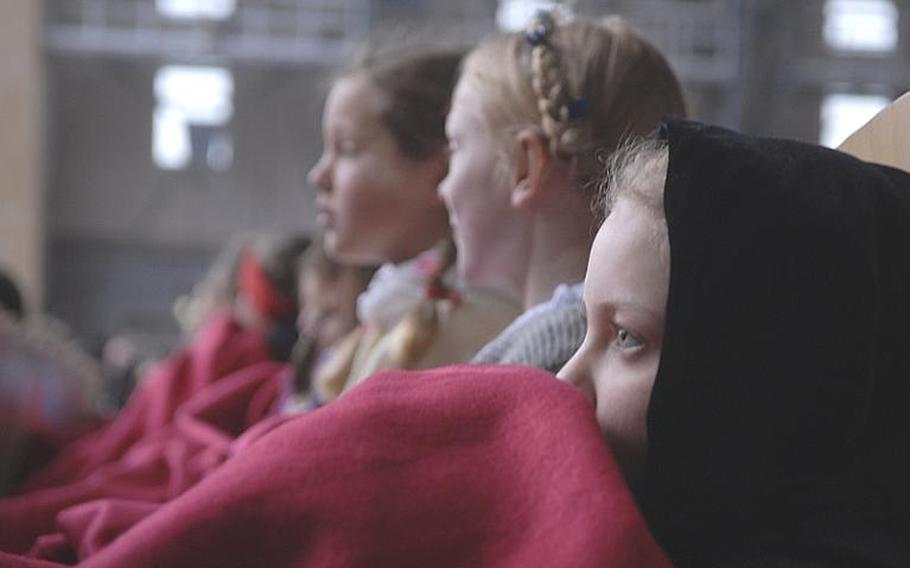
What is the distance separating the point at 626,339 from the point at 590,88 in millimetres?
404

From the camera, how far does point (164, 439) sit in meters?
2.21

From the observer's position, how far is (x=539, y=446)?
711 mm

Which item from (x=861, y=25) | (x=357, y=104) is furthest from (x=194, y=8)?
(x=357, y=104)

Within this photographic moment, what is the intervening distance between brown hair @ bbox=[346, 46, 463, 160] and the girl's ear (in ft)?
1.44

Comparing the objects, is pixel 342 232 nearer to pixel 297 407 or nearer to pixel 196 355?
pixel 297 407

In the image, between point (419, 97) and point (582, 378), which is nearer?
point (582, 378)

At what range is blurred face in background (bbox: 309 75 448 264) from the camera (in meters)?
1.63

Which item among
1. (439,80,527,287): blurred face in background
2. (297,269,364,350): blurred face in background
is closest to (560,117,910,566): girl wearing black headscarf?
(439,80,527,287): blurred face in background

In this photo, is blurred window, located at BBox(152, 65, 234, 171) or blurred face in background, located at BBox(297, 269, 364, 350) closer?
blurred face in background, located at BBox(297, 269, 364, 350)

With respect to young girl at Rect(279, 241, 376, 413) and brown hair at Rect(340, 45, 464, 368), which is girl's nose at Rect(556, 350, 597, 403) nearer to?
brown hair at Rect(340, 45, 464, 368)

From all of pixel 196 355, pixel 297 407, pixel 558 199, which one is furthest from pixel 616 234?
pixel 196 355

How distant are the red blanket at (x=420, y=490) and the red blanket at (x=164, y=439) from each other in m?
0.25

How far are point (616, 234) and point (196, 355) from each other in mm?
2364

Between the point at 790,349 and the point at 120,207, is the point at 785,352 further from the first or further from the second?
the point at 120,207
